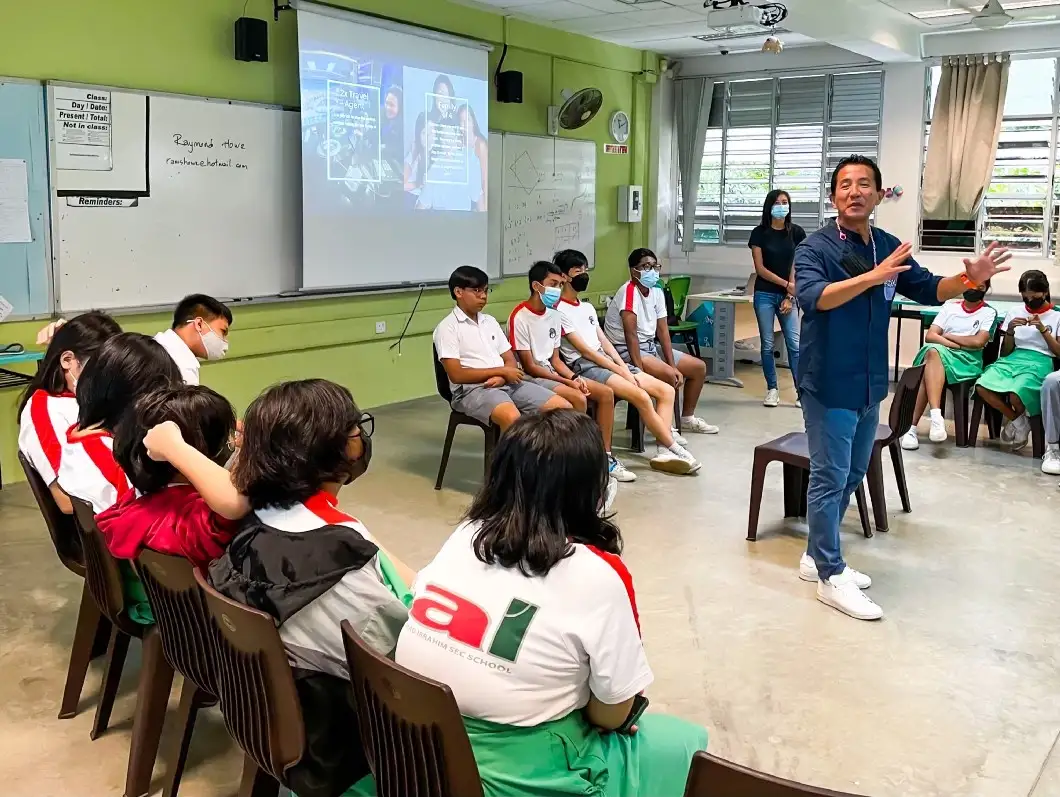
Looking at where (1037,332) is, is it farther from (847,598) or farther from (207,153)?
(207,153)

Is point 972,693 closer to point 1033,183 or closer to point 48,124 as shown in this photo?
point 48,124

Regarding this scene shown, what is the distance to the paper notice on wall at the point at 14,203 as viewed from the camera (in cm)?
455

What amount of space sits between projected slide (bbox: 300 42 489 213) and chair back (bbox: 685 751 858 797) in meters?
5.18

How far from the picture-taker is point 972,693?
9.12 feet

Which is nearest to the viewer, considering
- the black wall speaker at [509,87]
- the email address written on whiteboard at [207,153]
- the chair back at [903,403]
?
the chair back at [903,403]

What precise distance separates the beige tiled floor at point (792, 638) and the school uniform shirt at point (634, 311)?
3.29 ft

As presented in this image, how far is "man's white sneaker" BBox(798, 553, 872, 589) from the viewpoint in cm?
351

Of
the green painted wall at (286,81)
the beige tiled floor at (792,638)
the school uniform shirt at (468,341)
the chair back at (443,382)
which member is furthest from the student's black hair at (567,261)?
the green painted wall at (286,81)

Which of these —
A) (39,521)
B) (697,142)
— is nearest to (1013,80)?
(697,142)

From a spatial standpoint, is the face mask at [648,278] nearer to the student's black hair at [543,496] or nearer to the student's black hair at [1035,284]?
the student's black hair at [1035,284]

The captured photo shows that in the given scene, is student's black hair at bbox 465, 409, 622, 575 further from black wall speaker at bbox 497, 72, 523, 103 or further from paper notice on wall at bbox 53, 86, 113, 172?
black wall speaker at bbox 497, 72, 523, 103

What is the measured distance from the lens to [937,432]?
5.74 m

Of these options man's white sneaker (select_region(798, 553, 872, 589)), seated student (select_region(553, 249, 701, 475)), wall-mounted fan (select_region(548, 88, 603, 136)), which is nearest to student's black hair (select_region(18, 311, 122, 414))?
man's white sneaker (select_region(798, 553, 872, 589))

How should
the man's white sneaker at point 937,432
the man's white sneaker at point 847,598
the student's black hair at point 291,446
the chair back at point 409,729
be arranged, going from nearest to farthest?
the chair back at point 409,729
the student's black hair at point 291,446
the man's white sneaker at point 847,598
the man's white sneaker at point 937,432
